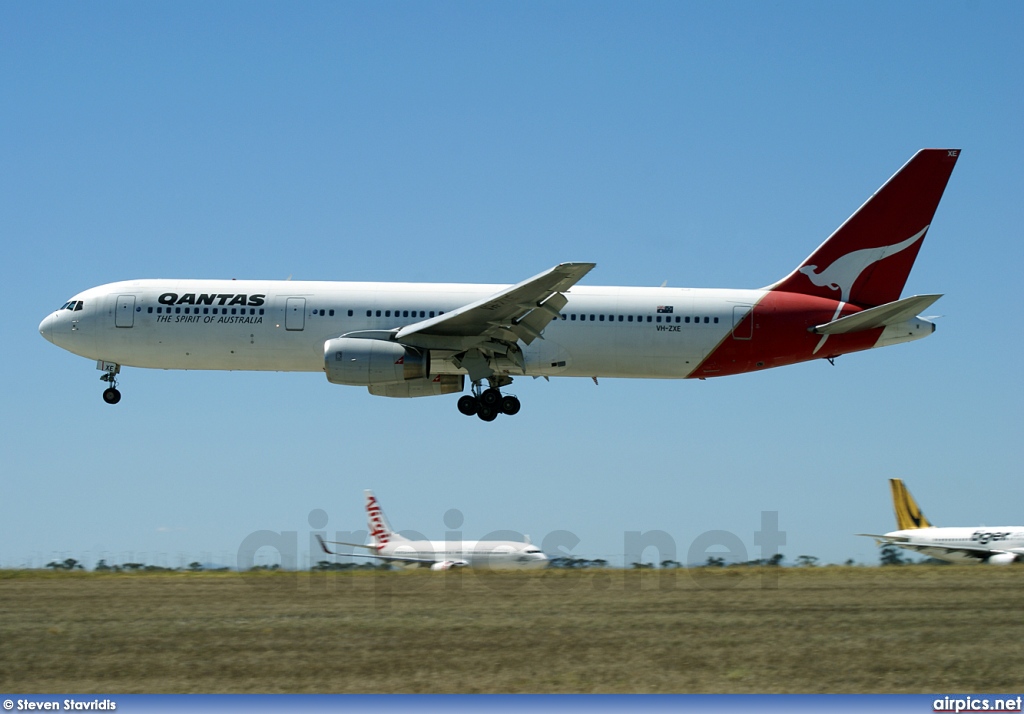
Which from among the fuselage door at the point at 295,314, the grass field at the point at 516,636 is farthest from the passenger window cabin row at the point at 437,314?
the grass field at the point at 516,636

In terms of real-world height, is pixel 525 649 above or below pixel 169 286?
below

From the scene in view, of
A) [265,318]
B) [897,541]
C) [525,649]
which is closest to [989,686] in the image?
[525,649]

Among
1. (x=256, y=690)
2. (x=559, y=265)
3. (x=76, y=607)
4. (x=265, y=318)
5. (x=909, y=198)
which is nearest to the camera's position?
(x=256, y=690)

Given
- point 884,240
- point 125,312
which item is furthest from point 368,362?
point 884,240

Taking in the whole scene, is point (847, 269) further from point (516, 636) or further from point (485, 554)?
point (516, 636)

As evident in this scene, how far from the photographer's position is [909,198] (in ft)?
104

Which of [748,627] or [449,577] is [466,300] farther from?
[748,627]

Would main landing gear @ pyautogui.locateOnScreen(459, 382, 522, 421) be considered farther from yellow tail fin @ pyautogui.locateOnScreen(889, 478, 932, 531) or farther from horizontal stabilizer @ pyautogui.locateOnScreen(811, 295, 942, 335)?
yellow tail fin @ pyautogui.locateOnScreen(889, 478, 932, 531)

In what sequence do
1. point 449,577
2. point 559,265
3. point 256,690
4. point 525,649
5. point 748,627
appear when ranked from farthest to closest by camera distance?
1. point 559,265
2. point 449,577
3. point 748,627
4. point 525,649
5. point 256,690

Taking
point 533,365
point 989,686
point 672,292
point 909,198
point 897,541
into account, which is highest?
point 909,198

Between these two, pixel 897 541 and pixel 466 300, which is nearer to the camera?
pixel 466 300

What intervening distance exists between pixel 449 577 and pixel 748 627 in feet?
27.3

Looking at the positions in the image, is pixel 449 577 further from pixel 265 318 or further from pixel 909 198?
pixel 909 198

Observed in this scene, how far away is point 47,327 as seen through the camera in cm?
3066
